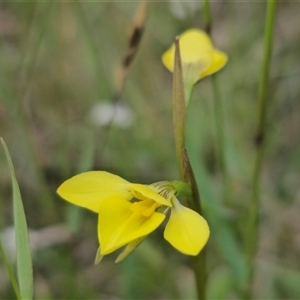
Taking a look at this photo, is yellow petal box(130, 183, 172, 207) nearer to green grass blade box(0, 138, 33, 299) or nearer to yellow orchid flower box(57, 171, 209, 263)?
yellow orchid flower box(57, 171, 209, 263)

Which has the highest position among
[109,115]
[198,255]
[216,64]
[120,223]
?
[216,64]

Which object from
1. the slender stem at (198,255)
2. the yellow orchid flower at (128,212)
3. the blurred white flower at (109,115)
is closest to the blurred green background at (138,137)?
the blurred white flower at (109,115)

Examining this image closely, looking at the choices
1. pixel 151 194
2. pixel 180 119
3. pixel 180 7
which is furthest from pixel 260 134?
pixel 180 7

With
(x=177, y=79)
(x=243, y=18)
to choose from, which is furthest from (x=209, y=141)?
(x=177, y=79)

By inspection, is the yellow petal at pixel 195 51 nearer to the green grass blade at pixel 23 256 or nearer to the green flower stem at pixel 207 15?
the green flower stem at pixel 207 15

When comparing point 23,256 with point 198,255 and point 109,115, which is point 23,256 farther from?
point 109,115

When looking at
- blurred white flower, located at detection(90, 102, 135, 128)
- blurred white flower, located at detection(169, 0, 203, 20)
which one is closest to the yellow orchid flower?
blurred white flower, located at detection(90, 102, 135, 128)
